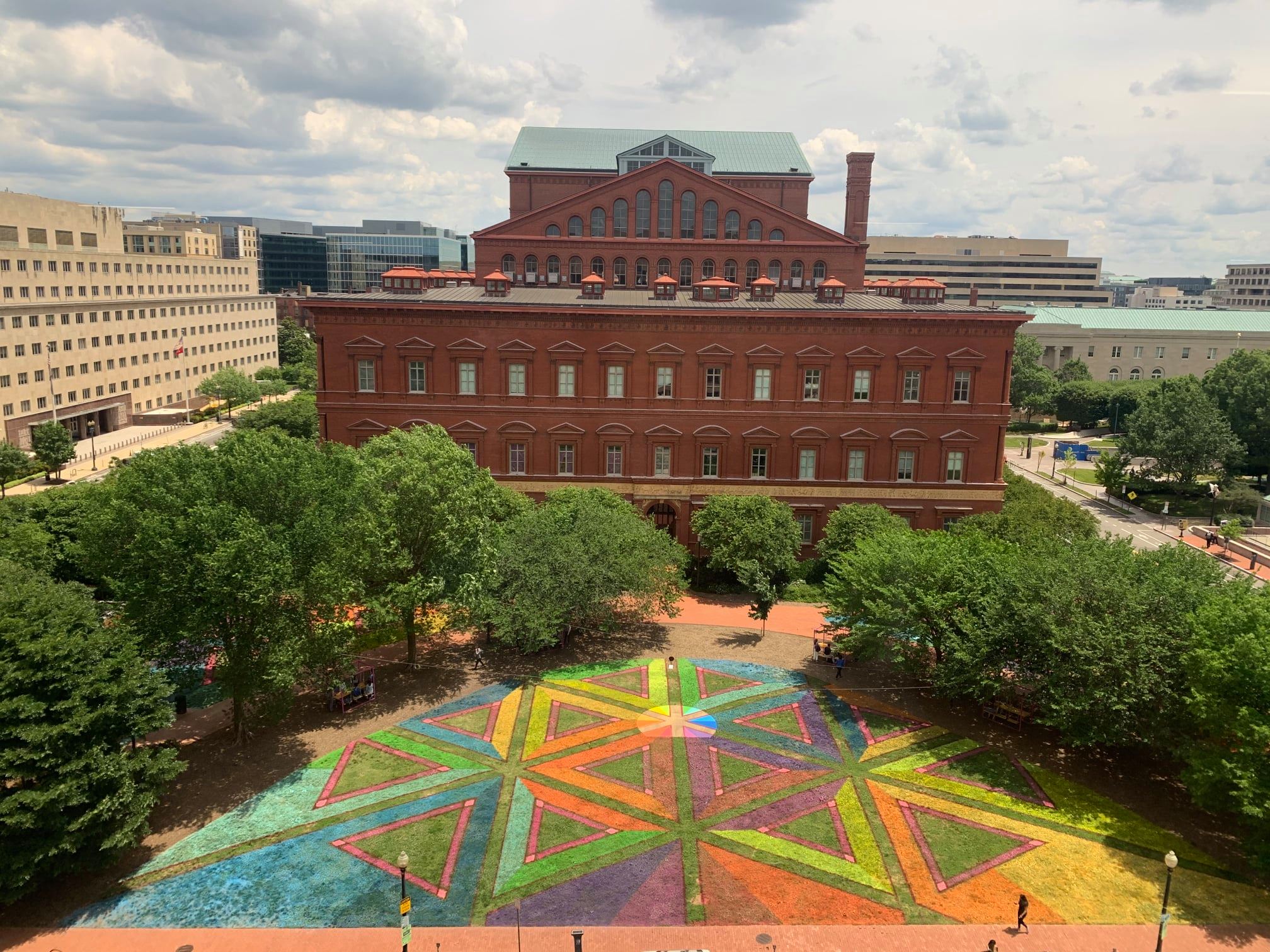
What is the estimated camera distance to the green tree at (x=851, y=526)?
167 feet

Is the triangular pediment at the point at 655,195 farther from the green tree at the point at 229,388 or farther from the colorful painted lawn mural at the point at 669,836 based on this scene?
the green tree at the point at 229,388

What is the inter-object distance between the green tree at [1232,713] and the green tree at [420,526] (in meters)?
28.6

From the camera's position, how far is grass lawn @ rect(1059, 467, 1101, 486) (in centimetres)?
9586

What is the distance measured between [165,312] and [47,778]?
4438 inches

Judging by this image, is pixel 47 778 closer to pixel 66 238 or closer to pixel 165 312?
pixel 66 238

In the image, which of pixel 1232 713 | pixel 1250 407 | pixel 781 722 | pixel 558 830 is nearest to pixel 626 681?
pixel 781 722

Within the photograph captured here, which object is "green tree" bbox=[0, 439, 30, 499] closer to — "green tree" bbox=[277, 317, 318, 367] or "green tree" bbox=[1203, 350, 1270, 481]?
"green tree" bbox=[277, 317, 318, 367]

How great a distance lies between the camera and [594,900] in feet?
84.3

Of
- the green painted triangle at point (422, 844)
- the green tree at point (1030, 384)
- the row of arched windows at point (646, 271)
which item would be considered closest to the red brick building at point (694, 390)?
the row of arched windows at point (646, 271)

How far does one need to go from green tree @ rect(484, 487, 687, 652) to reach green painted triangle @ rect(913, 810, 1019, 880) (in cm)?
1798

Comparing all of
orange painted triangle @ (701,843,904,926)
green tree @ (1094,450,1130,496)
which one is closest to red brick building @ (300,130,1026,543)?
orange painted triangle @ (701,843,904,926)

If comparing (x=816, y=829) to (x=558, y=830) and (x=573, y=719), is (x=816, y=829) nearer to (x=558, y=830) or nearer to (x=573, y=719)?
(x=558, y=830)

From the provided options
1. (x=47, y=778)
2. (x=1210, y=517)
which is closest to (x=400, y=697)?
(x=47, y=778)

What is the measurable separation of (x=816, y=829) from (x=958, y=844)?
15.3 feet
